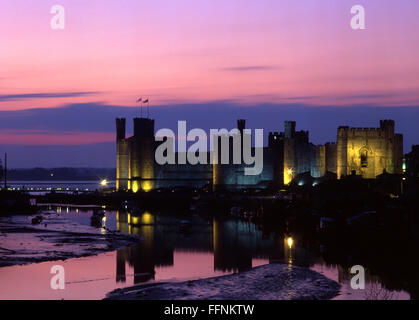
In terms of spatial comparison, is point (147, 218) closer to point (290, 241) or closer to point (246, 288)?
point (290, 241)

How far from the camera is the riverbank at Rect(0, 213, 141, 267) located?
2812 cm

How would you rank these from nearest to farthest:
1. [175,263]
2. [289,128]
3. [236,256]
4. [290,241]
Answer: [175,263], [236,256], [290,241], [289,128]

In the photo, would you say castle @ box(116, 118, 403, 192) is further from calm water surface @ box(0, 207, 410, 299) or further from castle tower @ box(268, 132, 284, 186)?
calm water surface @ box(0, 207, 410, 299)

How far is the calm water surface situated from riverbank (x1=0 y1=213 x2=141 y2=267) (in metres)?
0.93

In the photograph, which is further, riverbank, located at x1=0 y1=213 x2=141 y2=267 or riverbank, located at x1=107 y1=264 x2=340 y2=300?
riverbank, located at x1=0 y1=213 x2=141 y2=267

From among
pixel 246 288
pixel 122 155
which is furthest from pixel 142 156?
pixel 246 288

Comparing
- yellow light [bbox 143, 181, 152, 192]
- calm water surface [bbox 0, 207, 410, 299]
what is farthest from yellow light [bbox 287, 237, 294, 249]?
yellow light [bbox 143, 181, 152, 192]

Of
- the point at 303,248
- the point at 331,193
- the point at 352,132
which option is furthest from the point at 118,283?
the point at 352,132

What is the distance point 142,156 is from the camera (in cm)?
7500

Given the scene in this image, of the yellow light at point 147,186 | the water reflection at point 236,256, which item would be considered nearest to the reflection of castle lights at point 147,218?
the water reflection at point 236,256

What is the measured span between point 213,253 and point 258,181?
41.2 meters

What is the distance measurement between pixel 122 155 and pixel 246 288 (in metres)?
56.4
